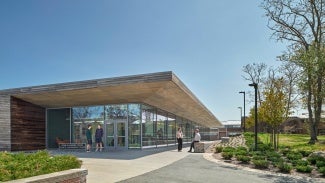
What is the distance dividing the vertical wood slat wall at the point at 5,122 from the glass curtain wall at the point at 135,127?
835 cm

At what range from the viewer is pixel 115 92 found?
19406mm

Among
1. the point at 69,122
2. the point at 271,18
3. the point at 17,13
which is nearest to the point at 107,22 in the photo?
the point at 17,13

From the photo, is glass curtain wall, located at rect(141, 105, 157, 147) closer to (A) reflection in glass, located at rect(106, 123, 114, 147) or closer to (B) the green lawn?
(A) reflection in glass, located at rect(106, 123, 114, 147)

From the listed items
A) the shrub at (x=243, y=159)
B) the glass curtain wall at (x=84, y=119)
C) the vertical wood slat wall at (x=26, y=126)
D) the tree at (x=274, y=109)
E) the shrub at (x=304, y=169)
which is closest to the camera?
the shrub at (x=304, y=169)

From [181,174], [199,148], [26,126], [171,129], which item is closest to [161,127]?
[171,129]

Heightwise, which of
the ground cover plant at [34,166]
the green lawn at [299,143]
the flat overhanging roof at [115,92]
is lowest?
the green lawn at [299,143]

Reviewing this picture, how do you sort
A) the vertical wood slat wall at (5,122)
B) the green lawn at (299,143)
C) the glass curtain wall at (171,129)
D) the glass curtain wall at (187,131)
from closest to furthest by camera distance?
the green lawn at (299,143)
the vertical wood slat wall at (5,122)
the glass curtain wall at (171,129)
the glass curtain wall at (187,131)

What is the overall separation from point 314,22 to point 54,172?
82.8 feet

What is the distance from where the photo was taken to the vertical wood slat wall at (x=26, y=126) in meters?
22.1

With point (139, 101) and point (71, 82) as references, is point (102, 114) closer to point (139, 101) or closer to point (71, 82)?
point (139, 101)

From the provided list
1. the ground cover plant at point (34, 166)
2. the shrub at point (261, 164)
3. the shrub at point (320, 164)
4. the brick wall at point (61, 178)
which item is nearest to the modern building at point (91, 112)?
the shrub at point (261, 164)

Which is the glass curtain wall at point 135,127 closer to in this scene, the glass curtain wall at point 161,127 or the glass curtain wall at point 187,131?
the glass curtain wall at point 161,127

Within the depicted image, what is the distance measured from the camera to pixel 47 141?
25.2 metres

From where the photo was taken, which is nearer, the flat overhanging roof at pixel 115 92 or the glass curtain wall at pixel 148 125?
the flat overhanging roof at pixel 115 92
